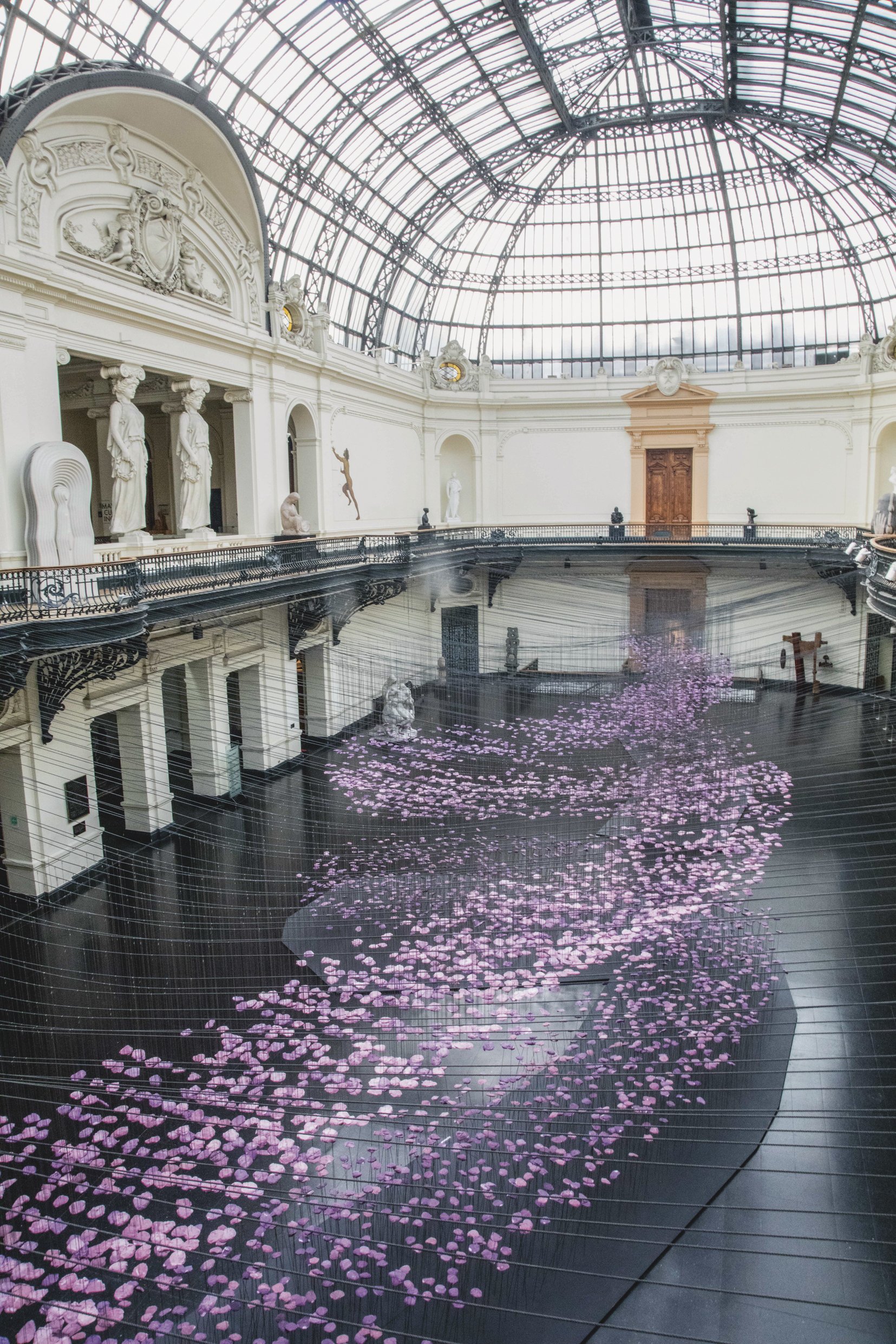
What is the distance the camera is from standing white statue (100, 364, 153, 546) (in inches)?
725

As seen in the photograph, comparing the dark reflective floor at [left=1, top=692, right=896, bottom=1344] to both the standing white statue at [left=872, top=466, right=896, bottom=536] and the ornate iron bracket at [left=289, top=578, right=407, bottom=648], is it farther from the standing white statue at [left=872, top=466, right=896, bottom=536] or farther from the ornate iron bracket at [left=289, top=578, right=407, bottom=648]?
the standing white statue at [left=872, top=466, right=896, bottom=536]

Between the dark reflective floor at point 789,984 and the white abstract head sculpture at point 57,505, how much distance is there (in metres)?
5.71

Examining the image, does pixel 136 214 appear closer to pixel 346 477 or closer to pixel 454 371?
pixel 346 477

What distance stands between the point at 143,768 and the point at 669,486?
78.8 feet

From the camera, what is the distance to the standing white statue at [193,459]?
2102 centimetres

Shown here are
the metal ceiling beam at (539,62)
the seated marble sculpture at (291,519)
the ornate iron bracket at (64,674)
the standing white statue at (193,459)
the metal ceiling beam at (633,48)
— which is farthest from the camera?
the metal ceiling beam at (633,48)

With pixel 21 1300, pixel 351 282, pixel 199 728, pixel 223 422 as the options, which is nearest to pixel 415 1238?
pixel 21 1300

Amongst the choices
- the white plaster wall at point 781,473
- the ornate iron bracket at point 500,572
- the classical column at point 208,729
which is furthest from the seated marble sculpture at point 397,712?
the white plaster wall at point 781,473

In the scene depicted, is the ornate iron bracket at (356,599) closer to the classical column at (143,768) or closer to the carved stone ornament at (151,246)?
the classical column at (143,768)

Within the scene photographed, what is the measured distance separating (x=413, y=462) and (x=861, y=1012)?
26386 mm

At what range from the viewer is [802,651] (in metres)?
31.7

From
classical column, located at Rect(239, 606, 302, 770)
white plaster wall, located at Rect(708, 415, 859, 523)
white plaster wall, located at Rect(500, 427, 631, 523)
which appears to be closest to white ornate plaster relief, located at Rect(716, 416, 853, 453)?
white plaster wall, located at Rect(708, 415, 859, 523)

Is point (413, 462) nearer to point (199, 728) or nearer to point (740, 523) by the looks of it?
point (740, 523)

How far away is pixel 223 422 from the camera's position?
27.0 metres
